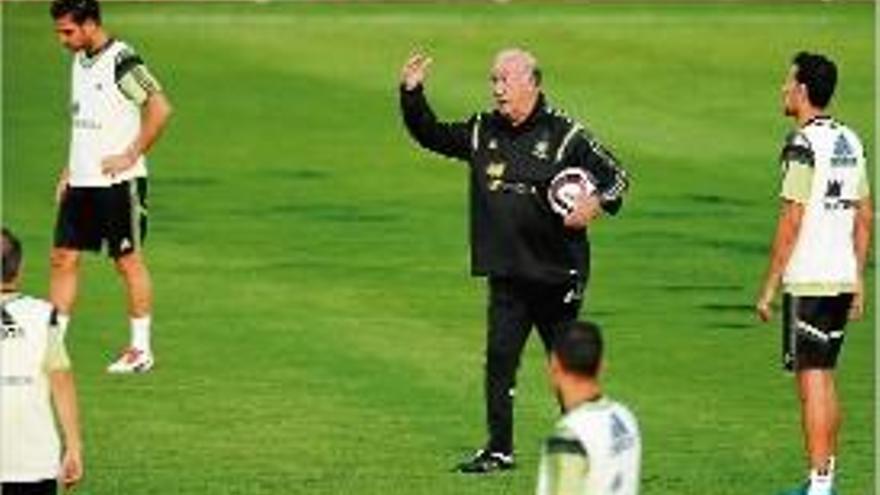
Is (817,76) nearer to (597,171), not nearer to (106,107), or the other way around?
(597,171)

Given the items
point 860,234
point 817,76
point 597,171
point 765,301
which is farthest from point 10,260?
point 860,234

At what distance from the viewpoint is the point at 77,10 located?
21.6m

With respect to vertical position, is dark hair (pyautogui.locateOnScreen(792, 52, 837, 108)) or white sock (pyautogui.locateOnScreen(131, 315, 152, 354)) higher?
dark hair (pyautogui.locateOnScreen(792, 52, 837, 108))

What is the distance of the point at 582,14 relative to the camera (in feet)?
152

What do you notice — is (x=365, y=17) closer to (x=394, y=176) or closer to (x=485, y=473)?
(x=394, y=176)

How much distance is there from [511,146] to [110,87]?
14.4ft

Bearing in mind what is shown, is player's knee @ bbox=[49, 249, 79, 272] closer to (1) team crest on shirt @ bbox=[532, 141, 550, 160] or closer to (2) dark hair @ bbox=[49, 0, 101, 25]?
(2) dark hair @ bbox=[49, 0, 101, 25]

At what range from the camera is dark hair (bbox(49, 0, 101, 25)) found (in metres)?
21.5

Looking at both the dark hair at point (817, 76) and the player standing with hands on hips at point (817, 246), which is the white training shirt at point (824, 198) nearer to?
the player standing with hands on hips at point (817, 246)

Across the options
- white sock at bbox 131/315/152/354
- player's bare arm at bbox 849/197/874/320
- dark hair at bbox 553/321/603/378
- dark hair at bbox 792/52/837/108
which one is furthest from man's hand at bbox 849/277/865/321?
white sock at bbox 131/315/152/354

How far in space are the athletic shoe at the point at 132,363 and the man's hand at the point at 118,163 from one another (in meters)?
1.21

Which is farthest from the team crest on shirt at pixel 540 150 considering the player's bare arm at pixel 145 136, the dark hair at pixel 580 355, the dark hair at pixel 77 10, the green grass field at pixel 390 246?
the dark hair at pixel 580 355

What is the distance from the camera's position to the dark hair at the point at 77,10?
21.5m

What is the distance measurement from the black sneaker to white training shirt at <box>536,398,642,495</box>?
18.8ft
